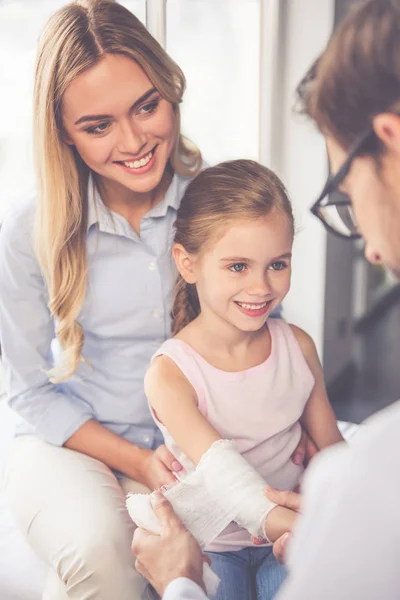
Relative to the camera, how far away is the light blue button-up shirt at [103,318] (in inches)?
59.9

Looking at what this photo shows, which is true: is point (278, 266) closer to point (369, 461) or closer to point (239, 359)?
point (239, 359)

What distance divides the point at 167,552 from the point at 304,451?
1.47ft

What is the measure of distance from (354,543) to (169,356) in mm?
811

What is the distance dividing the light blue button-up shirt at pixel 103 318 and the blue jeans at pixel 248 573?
354 mm

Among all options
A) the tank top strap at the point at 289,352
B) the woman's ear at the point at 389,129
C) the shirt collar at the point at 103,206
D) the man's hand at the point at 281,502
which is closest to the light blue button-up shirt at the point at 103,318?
the shirt collar at the point at 103,206

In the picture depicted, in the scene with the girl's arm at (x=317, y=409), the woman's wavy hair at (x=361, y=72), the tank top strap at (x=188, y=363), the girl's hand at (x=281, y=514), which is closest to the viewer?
the woman's wavy hair at (x=361, y=72)

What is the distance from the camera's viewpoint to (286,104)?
3.22 metres

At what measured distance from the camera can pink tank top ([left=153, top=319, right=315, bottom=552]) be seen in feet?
4.37

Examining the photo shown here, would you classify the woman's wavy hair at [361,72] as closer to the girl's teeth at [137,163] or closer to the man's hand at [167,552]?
the man's hand at [167,552]

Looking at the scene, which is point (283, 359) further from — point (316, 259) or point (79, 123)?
point (316, 259)

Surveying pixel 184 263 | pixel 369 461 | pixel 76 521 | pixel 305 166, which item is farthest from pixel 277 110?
pixel 369 461

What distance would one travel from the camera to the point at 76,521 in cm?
129

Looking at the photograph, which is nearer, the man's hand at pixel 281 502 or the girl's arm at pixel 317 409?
the man's hand at pixel 281 502

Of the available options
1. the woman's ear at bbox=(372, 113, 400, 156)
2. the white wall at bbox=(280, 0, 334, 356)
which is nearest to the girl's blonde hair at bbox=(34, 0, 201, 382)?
the woman's ear at bbox=(372, 113, 400, 156)
